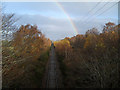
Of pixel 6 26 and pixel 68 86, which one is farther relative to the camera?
pixel 68 86

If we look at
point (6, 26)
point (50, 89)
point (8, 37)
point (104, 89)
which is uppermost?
point (6, 26)

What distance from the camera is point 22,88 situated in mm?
7508

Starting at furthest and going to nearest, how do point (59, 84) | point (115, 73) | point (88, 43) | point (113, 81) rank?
point (88, 43)
point (59, 84)
point (115, 73)
point (113, 81)

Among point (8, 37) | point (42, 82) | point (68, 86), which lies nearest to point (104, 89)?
point (68, 86)

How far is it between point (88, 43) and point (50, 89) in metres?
8.70

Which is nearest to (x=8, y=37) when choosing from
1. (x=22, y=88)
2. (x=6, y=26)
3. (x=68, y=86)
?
(x=6, y=26)

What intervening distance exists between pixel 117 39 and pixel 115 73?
4.99m

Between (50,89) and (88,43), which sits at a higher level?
(88,43)

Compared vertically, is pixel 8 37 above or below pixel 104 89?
above

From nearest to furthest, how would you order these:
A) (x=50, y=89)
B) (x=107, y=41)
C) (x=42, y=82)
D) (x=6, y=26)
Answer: (x=6, y=26)
(x=50, y=89)
(x=42, y=82)
(x=107, y=41)

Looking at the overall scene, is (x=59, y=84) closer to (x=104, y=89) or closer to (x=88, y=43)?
(x=104, y=89)

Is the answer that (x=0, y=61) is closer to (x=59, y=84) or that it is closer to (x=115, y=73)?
(x=115, y=73)

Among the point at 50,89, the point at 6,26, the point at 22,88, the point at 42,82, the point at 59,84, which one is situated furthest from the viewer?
the point at 42,82

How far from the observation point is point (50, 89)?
8.40m
